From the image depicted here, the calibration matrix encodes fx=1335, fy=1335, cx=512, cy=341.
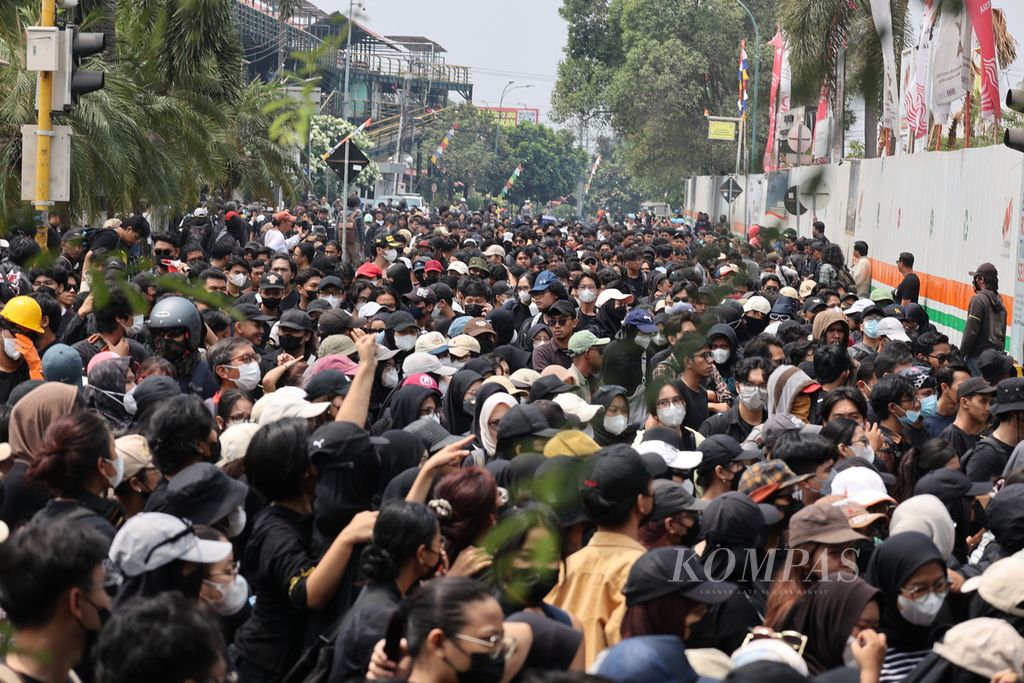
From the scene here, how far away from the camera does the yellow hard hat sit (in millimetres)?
7805

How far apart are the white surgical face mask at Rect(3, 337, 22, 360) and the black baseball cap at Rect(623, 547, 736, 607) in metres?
4.96

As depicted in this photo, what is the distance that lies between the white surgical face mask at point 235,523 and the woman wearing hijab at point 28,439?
100cm

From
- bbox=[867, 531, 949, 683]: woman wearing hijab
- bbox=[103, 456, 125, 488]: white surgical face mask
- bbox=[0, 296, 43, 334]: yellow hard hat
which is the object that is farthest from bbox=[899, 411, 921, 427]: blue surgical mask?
bbox=[0, 296, 43, 334]: yellow hard hat

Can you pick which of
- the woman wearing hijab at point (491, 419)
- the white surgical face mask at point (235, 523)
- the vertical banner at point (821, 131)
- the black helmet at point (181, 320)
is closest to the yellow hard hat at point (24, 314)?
the black helmet at point (181, 320)

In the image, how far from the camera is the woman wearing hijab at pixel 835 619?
13.2 ft

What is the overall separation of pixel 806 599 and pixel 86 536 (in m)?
2.20

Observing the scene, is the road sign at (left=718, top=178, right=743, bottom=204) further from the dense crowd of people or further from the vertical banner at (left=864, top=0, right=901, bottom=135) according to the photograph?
the vertical banner at (left=864, top=0, right=901, bottom=135)

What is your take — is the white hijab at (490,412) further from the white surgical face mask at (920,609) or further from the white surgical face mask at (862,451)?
the white surgical face mask at (920,609)

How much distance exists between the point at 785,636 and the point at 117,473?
2.50 meters

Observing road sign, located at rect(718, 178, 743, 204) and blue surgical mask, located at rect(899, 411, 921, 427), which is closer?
road sign, located at rect(718, 178, 743, 204)

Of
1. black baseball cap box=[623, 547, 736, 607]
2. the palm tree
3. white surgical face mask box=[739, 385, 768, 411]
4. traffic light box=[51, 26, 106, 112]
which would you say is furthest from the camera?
white surgical face mask box=[739, 385, 768, 411]

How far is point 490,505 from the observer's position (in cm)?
439

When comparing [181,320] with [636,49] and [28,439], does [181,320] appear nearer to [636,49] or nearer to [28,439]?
[28,439]

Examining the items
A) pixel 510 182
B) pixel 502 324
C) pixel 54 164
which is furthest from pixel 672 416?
pixel 510 182
